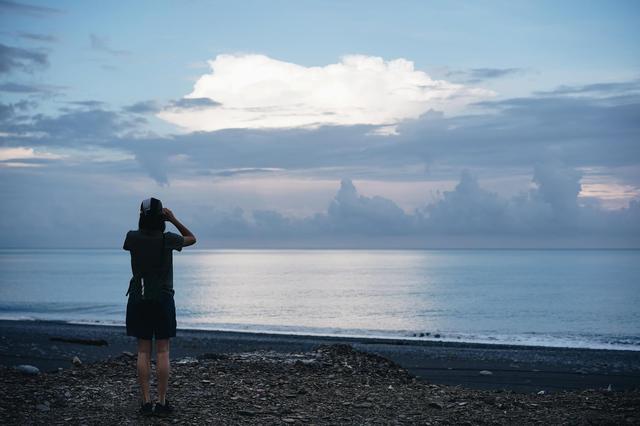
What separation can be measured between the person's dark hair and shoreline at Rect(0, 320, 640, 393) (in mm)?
9885

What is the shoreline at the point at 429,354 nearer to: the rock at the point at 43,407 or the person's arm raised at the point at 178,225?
the rock at the point at 43,407

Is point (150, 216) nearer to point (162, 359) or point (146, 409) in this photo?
point (162, 359)

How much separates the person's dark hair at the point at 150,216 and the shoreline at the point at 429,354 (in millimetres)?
9885

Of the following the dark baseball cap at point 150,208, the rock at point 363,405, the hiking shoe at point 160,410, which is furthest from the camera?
the rock at point 363,405

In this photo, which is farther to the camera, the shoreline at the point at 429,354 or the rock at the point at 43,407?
the shoreline at the point at 429,354

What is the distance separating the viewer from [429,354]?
22.7 meters

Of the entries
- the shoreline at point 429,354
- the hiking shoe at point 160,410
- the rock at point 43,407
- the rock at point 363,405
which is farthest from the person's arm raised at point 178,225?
the shoreline at point 429,354

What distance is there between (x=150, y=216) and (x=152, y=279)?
853 mm

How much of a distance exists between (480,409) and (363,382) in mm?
2731

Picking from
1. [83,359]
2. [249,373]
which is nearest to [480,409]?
[249,373]

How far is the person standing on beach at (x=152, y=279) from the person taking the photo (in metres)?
8.52

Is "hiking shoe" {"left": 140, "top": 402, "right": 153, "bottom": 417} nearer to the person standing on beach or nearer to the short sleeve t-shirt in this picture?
the person standing on beach

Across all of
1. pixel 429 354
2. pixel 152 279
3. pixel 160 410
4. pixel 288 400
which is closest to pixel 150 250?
pixel 152 279

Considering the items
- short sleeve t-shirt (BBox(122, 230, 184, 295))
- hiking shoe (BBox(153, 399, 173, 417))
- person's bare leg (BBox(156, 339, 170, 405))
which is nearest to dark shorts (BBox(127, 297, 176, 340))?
person's bare leg (BBox(156, 339, 170, 405))
